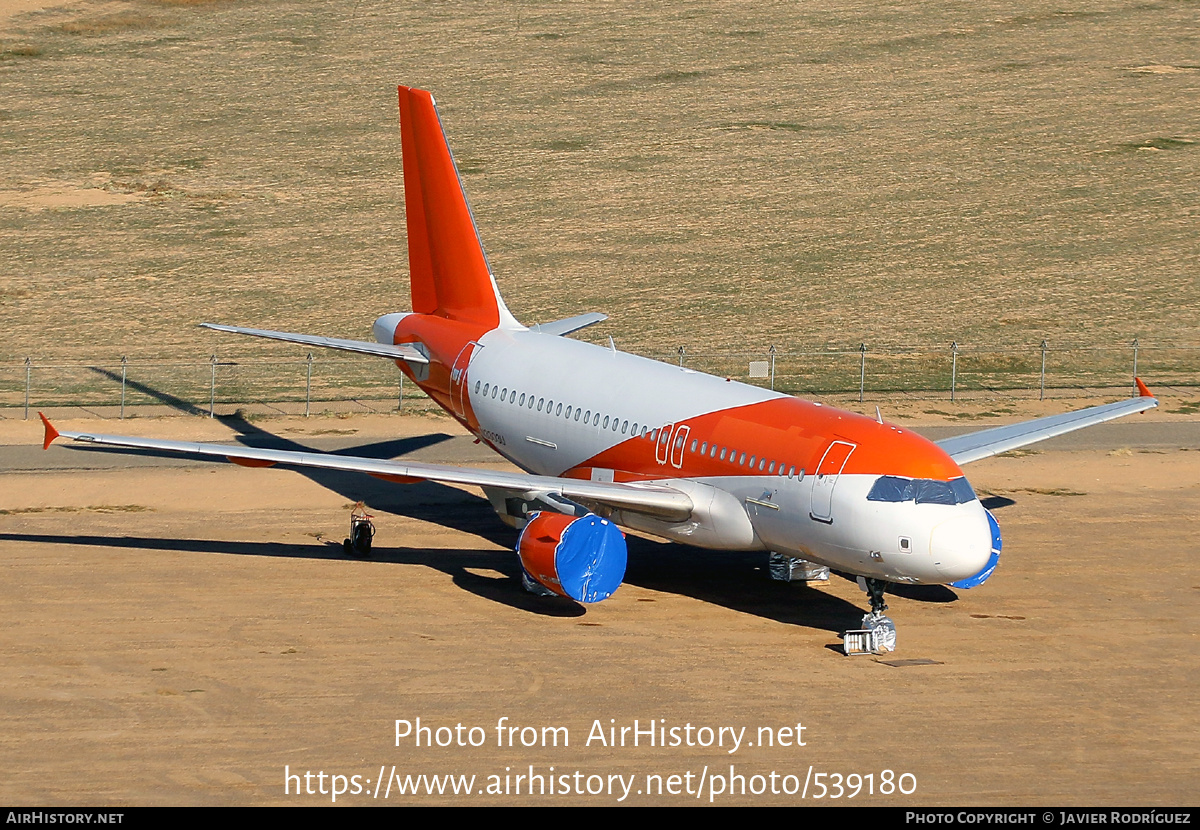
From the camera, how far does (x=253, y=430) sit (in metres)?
53.0

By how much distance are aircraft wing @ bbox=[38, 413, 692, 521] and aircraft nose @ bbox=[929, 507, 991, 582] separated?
6.27 meters

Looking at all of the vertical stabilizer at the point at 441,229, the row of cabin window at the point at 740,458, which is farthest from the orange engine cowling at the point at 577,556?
the vertical stabilizer at the point at 441,229

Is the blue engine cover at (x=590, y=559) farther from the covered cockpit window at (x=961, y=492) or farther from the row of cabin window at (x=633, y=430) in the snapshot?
the covered cockpit window at (x=961, y=492)

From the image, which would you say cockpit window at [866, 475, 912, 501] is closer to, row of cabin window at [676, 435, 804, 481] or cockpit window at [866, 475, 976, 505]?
cockpit window at [866, 475, 976, 505]

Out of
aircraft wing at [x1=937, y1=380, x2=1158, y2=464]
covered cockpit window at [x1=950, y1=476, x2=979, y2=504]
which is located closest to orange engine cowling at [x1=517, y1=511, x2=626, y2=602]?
covered cockpit window at [x1=950, y1=476, x2=979, y2=504]

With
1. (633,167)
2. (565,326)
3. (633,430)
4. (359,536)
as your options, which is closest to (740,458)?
(633,430)

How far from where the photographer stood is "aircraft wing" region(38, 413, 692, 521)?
3272cm

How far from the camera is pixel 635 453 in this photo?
34.8 m

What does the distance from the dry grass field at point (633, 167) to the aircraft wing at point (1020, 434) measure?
3182 cm

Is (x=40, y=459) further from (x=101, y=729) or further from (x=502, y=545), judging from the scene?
(x=101, y=729)

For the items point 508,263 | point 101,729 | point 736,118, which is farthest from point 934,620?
point 736,118

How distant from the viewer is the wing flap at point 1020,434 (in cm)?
3584

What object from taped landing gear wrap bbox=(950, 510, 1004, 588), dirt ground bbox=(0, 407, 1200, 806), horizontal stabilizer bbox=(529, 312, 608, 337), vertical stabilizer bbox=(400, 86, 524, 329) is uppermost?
vertical stabilizer bbox=(400, 86, 524, 329)

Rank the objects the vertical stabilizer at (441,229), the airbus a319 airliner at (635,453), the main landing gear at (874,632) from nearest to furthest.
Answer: the airbus a319 airliner at (635,453) < the main landing gear at (874,632) < the vertical stabilizer at (441,229)
